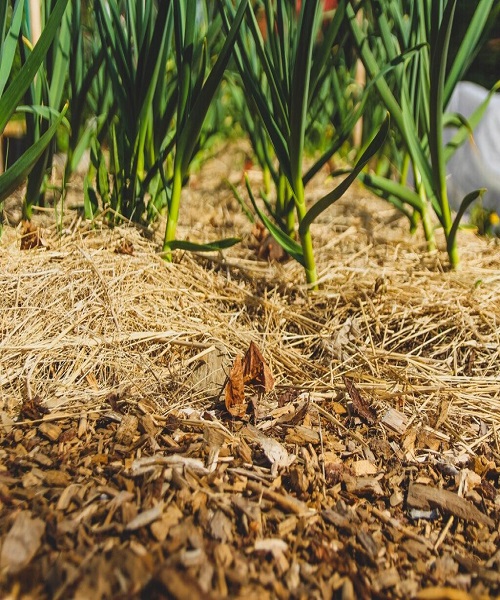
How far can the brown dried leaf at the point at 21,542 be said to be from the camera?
0.78 metres

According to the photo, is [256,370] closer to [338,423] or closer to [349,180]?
[338,423]

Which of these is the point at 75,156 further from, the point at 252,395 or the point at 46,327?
the point at 252,395

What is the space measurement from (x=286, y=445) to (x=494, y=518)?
38cm

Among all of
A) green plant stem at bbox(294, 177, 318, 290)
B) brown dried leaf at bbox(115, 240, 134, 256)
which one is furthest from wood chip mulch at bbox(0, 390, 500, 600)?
brown dried leaf at bbox(115, 240, 134, 256)

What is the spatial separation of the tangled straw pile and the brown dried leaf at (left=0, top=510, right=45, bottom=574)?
365 millimetres

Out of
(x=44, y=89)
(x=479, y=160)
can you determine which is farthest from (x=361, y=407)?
(x=479, y=160)

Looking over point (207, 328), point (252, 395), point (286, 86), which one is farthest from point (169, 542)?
point (286, 86)

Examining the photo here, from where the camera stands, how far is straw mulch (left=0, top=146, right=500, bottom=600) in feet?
2.77

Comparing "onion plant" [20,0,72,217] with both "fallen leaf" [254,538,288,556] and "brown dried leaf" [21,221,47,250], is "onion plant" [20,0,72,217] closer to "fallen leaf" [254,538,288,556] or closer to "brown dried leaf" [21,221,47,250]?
"brown dried leaf" [21,221,47,250]

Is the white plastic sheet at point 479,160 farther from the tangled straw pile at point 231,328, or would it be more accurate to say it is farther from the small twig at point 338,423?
the small twig at point 338,423

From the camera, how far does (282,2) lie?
1.57 m

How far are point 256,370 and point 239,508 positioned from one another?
0.41m

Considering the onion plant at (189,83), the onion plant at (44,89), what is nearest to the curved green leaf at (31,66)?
the onion plant at (44,89)

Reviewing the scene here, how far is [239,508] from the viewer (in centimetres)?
94
